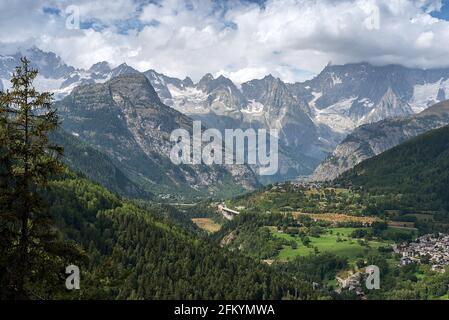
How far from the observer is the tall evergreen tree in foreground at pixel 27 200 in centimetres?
3797

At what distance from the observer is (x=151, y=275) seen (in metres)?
160

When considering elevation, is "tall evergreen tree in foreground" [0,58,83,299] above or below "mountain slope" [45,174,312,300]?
above

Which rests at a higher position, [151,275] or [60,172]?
[60,172]

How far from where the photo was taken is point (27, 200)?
1507 inches

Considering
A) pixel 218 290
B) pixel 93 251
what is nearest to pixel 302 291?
pixel 218 290

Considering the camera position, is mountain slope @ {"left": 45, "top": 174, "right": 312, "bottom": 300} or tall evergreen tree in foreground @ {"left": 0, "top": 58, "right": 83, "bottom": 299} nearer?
tall evergreen tree in foreground @ {"left": 0, "top": 58, "right": 83, "bottom": 299}

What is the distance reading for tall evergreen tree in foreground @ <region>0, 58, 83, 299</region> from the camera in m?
38.0

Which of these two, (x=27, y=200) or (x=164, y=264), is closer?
(x=27, y=200)

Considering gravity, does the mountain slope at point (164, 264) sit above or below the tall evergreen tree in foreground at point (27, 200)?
below

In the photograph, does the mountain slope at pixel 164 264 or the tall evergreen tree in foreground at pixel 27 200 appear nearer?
the tall evergreen tree in foreground at pixel 27 200

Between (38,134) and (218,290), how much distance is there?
410ft

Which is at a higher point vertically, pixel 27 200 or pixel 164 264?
pixel 27 200
